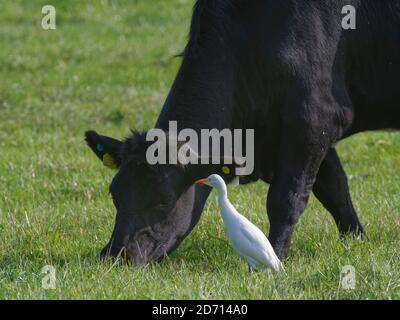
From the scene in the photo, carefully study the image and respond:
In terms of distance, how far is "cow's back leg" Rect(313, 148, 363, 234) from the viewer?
8023 millimetres

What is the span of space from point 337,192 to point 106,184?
255 cm

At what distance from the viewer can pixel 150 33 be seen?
1734 cm

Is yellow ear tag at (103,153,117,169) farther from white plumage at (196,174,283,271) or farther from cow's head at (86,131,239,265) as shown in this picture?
white plumage at (196,174,283,271)

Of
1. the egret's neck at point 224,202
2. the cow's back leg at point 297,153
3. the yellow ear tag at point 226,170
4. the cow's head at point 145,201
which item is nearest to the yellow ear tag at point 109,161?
the cow's head at point 145,201

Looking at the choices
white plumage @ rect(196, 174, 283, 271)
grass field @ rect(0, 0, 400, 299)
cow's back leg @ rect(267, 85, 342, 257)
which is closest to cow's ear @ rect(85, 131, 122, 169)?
grass field @ rect(0, 0, 400, 299)

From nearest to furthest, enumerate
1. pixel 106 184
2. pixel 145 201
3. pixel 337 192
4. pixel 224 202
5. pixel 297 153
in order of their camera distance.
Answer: pixel 224 202
pixel 145 201
pixel 297 153
pixel 337 192
pixel 106 184

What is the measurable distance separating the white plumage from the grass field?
12 cm

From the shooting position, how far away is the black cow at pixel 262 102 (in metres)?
6.97

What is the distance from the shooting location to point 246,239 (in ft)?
21.4

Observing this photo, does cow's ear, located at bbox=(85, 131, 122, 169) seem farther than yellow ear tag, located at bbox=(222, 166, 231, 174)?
Yes

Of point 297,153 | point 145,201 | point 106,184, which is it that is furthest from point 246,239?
point 106,184

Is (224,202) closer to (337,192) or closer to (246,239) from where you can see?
(246,239)

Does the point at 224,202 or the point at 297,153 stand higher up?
the point at 297,153
